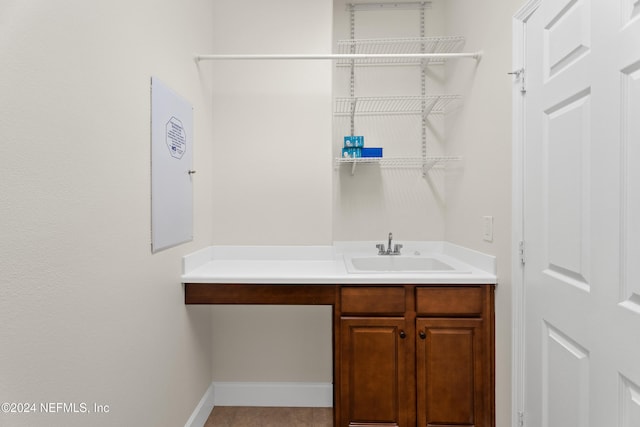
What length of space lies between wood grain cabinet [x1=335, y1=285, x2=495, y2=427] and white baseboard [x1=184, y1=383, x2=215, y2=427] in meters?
0.79

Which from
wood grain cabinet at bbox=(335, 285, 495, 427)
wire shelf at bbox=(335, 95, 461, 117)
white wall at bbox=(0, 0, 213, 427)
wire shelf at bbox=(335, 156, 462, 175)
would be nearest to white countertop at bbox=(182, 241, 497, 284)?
wood grain cabinet at bbox=(335, 285, 495, 427)

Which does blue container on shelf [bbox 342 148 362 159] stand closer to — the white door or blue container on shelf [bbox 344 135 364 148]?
blue container on shelf [bbox 344 135 364 148]

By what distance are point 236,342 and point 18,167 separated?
176 centimetres

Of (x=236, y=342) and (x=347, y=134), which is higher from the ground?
(x=347, y=134)

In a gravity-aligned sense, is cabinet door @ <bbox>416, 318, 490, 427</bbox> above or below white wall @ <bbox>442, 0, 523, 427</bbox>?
below

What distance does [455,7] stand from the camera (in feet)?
6.98

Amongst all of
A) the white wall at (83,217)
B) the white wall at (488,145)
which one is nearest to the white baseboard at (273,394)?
the white wall at (83,217)

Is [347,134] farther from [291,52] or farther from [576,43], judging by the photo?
[576,43]

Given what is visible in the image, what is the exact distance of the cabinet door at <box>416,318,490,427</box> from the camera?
65.4 inches

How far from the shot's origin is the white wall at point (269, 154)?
218 cm

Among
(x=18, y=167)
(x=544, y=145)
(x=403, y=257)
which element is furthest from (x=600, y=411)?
(x=18, y=167)

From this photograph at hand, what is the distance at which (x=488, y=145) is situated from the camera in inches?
66.0

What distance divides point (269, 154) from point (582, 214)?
168cm

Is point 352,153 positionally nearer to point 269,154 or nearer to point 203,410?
point 269,154
